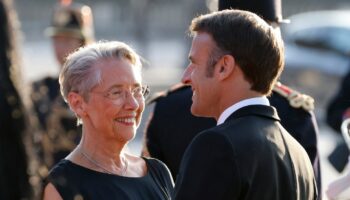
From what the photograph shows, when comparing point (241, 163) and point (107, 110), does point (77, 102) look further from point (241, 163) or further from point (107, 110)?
point (241, 163)

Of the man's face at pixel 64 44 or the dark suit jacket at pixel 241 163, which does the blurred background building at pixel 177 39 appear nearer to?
the dark suit jacket at pixel 241 163

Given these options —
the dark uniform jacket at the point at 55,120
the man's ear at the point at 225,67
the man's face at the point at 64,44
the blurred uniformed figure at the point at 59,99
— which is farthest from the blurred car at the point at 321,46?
the man's ear at the point at 225,67

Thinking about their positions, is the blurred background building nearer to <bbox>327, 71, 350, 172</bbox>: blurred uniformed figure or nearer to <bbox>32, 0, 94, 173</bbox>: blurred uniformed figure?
<bbox>32, 0, 94, 173</bbox>: blurred uniformed figure

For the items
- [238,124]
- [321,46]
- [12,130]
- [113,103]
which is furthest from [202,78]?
[321,46]

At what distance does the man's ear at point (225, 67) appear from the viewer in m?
3.72

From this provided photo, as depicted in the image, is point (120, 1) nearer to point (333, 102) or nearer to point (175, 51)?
point (175, 51)

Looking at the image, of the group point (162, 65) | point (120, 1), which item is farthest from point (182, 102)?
point (120, 1)

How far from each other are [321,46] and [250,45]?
12.3 m

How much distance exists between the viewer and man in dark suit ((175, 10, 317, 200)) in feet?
11.8

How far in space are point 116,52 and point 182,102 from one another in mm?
669

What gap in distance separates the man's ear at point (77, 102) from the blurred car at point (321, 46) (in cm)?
1128

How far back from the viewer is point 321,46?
15.9 m

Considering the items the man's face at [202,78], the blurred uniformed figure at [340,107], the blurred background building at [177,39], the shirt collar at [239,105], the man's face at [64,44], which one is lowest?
the blurred background building at [177,39]

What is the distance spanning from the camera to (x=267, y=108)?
383 centimetres
